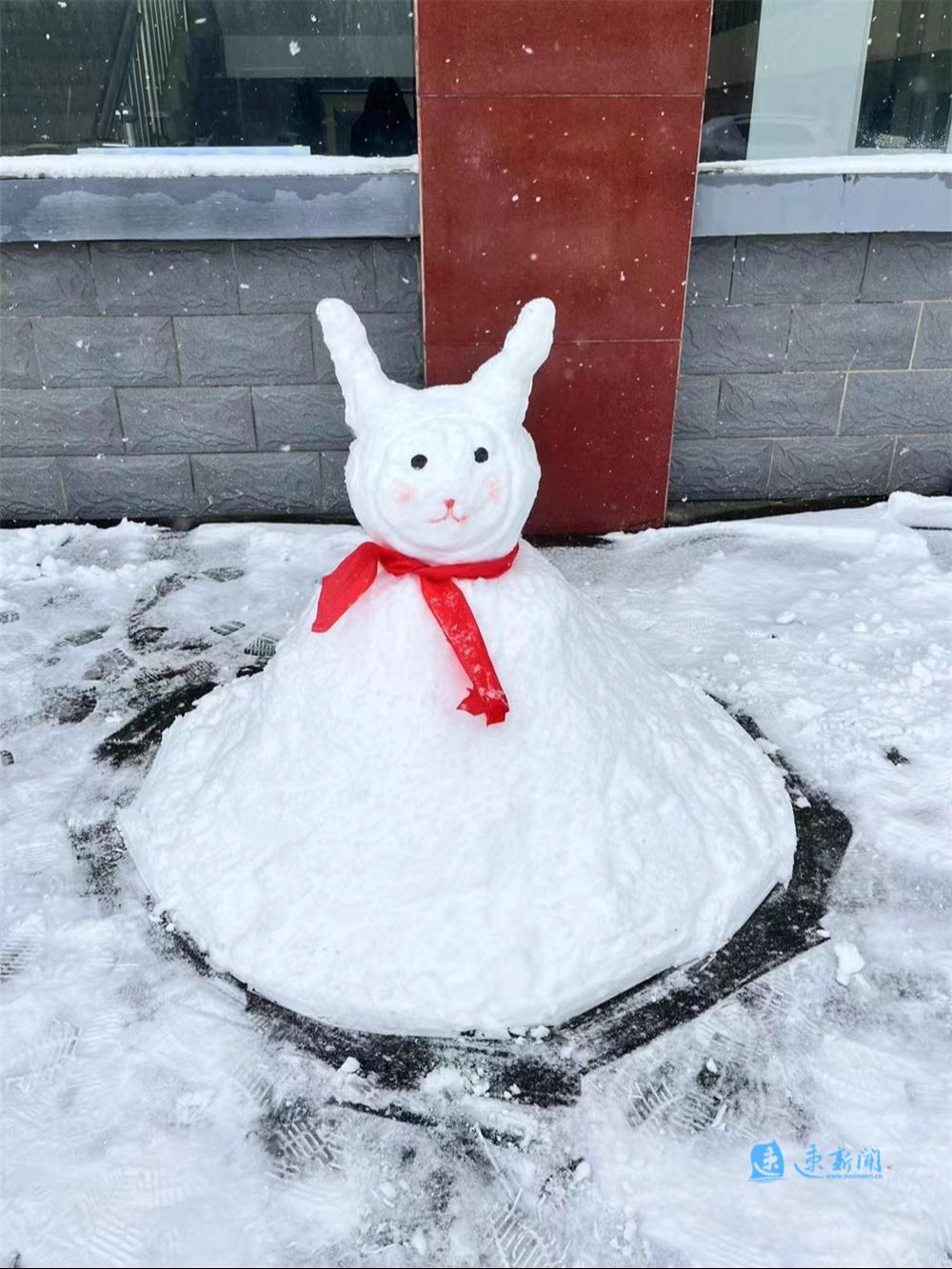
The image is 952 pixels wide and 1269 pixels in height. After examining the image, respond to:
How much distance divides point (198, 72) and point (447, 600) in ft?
10.7

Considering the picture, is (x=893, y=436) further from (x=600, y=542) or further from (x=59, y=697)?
(x=59, y=697)

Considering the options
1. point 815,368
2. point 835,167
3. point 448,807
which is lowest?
point 448,807

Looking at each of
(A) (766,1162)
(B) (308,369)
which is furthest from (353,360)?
(B) (308,369)

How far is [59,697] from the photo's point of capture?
3396mm

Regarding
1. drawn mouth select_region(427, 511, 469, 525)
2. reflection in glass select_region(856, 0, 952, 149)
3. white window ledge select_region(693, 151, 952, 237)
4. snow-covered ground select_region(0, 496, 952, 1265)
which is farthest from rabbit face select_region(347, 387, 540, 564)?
reflection in glass select_region(856, 0, 952, 149)

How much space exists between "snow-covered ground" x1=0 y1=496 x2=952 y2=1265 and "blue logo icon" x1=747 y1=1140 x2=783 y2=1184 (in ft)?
0.05

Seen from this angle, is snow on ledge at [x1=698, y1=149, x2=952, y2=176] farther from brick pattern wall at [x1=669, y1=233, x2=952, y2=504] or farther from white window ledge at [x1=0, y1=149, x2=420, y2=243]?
white window ledge at [x1=0, y1=149, x2=420, y2=243]

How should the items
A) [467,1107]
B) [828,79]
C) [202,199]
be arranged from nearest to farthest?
[467,1107], [202,199], [828,79]

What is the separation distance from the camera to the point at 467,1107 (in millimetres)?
1992

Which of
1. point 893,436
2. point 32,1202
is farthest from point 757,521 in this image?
point 32,1202

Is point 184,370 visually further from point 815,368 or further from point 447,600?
point 815,368

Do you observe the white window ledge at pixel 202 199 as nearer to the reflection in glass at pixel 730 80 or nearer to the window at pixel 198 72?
the window at pixel 198 72

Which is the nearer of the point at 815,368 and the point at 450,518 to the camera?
the point at 450,518

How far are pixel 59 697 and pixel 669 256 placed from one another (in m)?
2.87
